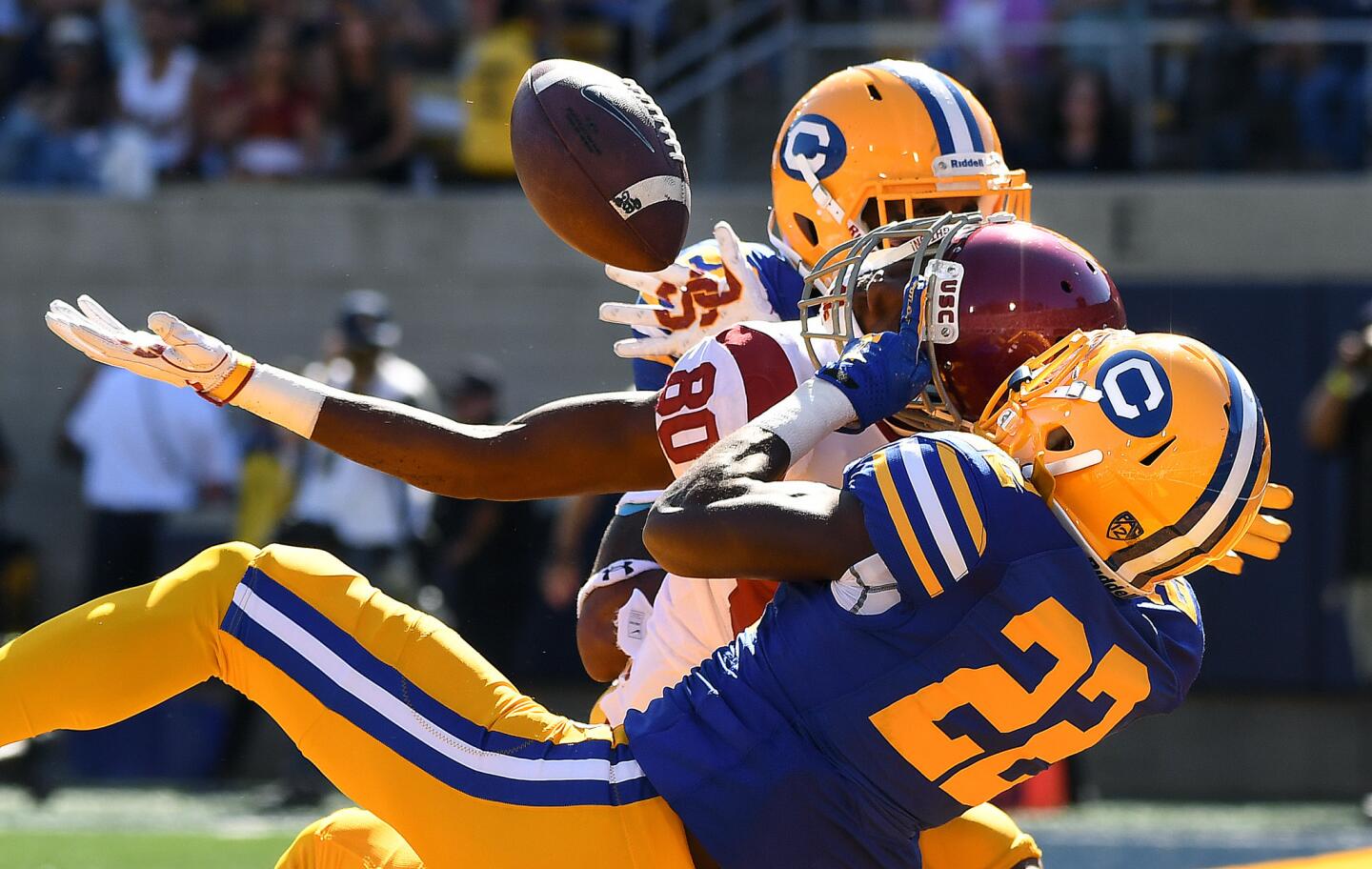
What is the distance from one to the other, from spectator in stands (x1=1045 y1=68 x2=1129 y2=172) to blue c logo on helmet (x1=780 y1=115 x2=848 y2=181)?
5.12 meters

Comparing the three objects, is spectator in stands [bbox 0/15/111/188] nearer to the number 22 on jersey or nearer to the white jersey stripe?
the white jersey stripe

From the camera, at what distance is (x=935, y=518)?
2434 mm

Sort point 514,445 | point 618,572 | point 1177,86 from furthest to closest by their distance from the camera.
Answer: point 1177,86 < point 618,572 < point 514,445

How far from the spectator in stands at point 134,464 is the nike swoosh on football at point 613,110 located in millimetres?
4700

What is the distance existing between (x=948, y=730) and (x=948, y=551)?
25 cm

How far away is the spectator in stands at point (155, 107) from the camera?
9016 millimetres

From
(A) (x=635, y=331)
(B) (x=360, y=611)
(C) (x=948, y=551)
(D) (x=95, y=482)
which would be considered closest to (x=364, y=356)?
(D) (x=95, y=482)

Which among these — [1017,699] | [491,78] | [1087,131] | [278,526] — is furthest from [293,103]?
[1017,699]

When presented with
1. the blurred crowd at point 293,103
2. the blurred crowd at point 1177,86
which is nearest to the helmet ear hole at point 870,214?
the blurred crowd at point 1177,86

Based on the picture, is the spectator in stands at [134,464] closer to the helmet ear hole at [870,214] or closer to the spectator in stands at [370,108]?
the spectator in stands at [370,108]

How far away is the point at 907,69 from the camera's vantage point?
12.0ft

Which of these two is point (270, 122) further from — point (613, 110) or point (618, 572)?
point (618, 572)

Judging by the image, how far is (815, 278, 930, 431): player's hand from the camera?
269 cm

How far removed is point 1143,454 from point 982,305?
15.0 inches
